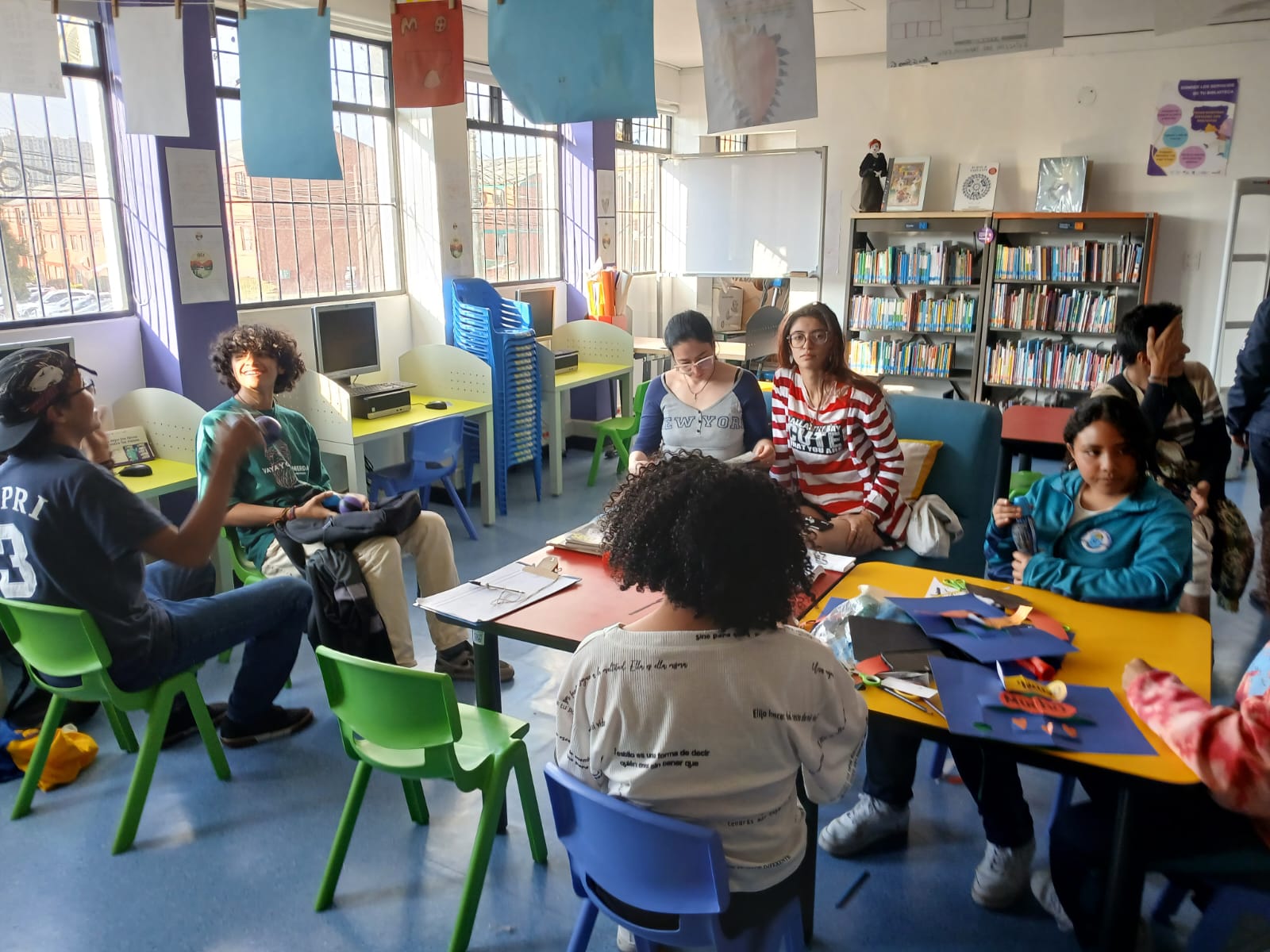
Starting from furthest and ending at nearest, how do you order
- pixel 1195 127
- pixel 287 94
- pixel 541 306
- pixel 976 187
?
pixel 976 187
pixel 1195 127
pixel 541 306
pixel 287 94

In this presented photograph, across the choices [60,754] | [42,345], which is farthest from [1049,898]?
[42,345]

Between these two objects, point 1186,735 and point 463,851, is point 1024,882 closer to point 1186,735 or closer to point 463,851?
point 1186,735

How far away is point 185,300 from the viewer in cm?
397

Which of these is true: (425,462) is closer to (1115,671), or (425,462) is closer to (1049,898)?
(1049,898)

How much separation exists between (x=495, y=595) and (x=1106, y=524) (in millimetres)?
1359

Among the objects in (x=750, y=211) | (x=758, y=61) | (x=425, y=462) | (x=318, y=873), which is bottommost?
(x=318, y=873)

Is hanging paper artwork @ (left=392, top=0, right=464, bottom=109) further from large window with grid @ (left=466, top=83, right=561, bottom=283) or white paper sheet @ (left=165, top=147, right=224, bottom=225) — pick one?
large window with grid @ (left=466, top=83, right=561, bottom=283)

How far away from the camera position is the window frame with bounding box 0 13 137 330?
3729 millimetres

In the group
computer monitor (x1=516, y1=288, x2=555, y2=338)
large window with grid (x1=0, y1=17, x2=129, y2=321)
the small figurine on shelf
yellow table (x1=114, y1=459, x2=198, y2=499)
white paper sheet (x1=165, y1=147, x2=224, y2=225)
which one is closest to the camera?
yellow table (x1=114, y1=459, x2=198, y2=499)

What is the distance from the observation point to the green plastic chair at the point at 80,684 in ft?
7.01

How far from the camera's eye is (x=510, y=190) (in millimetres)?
6289

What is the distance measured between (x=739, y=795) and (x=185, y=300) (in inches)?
140

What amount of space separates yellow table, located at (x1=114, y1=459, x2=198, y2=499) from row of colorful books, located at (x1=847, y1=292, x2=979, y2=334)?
5025mm

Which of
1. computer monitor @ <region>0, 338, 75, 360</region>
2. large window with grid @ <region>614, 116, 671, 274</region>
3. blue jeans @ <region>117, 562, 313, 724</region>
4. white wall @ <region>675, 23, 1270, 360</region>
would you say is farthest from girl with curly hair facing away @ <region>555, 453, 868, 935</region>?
large window with grid @ <region>614, 116, 671, 274</region>
